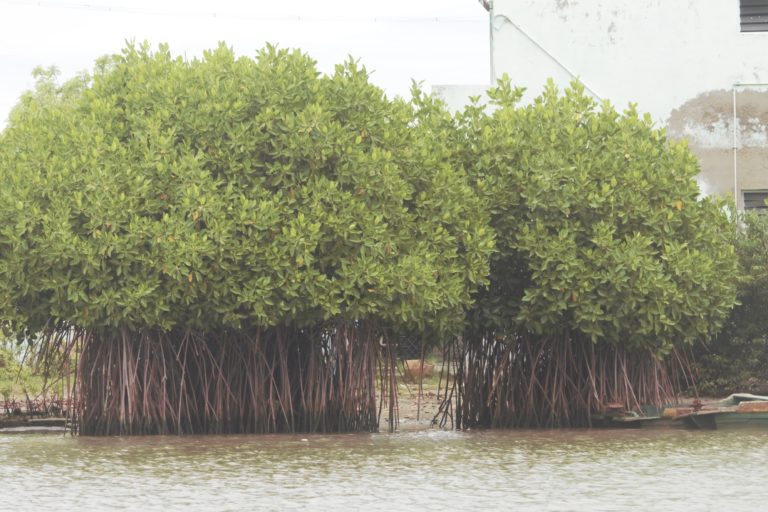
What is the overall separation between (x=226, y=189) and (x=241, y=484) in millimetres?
5838

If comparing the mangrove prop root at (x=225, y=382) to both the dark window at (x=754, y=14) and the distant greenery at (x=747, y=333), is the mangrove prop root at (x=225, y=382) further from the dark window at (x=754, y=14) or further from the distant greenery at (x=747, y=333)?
the dark window at (x=754, y=14)

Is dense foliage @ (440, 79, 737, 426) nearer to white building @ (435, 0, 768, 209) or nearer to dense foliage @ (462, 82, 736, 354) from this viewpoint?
dense foliage @ (462, 82, 736, 354)

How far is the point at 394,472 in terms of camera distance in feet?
42.6

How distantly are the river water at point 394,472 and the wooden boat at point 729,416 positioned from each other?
8.5 inches

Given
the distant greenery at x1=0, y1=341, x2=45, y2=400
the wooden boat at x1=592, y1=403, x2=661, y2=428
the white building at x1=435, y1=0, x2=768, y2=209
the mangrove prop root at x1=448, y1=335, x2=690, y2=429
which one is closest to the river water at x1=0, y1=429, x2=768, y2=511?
the wooden boat at x1=592, y1=403, x2=661, y2=428

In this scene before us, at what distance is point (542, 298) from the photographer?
61.0ft

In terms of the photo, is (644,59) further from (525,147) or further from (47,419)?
(47,419)

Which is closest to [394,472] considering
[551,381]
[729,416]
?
[729,416]

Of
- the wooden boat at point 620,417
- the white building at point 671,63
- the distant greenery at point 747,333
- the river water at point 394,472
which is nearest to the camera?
the river water at point 394,472

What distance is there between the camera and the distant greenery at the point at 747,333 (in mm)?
21547

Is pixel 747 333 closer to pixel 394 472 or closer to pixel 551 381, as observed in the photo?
pixel 551 381

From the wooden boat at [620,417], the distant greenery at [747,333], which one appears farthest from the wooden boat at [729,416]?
the distant greenery at [747,333]

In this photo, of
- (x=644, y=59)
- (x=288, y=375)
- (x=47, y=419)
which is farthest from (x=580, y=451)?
(x=644, y=59)

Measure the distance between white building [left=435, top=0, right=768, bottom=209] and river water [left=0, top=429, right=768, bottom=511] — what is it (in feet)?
30.2
